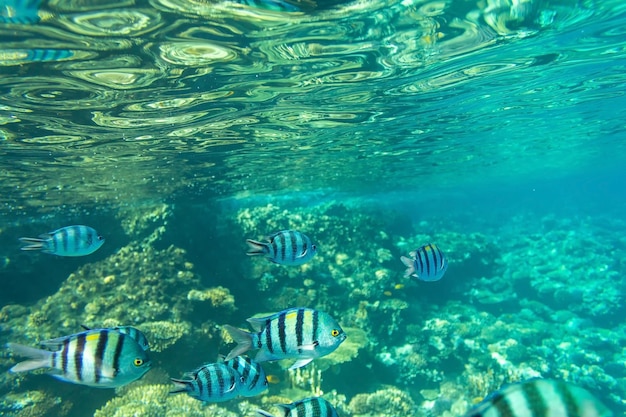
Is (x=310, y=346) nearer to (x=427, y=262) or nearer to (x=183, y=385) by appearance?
(x=183, y=385)

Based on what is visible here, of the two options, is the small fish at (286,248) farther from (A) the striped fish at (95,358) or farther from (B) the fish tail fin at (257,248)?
(A) the striped fish at (95,358)

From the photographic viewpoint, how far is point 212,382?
4602 millimetres

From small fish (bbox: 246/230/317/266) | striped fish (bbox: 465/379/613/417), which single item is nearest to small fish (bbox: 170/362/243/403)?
small fish (bbox: 246/230/317/266)

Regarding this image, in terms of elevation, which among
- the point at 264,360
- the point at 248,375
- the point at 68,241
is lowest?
the point at 248,375

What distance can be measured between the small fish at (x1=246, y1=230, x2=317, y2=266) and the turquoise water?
4.82m

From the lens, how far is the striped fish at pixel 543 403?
2.02m

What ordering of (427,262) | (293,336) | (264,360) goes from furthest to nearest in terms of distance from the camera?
1. (427,262)
2. (264,360)
3. (293,336)

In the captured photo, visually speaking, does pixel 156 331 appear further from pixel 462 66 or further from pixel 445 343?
pixel 462 66

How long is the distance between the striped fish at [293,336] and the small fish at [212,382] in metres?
0.82

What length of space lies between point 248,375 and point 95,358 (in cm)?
207

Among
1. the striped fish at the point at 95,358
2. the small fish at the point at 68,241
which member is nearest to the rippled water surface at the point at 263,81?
the small fish at the point at 68,241

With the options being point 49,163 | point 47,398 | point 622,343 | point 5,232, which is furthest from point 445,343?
point 5,232

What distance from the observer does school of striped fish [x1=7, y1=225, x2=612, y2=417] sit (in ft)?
6.83

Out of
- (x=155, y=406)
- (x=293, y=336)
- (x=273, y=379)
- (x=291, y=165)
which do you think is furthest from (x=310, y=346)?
(x=291, y=165)
